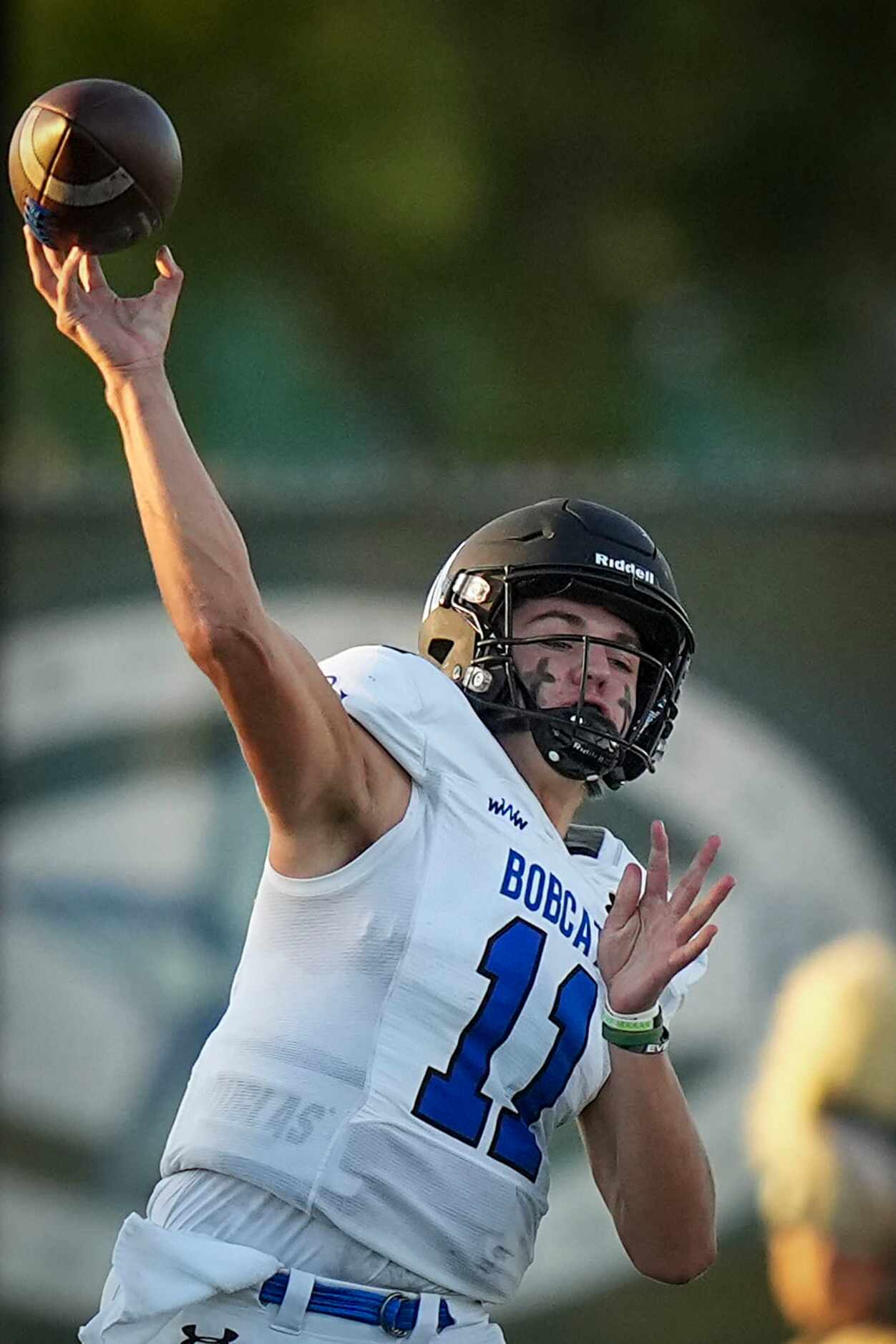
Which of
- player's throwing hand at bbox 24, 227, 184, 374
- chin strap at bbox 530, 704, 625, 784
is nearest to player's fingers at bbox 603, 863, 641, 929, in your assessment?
chin strap at bbox 530, 704, 625, 784

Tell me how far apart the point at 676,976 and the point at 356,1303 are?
835mm

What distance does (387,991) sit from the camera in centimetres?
325

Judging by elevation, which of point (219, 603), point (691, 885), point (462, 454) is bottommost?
point (691, 885)

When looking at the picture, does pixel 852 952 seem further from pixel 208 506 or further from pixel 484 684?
pixel 208 506

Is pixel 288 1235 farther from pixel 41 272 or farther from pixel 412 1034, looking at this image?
pixel 41 272

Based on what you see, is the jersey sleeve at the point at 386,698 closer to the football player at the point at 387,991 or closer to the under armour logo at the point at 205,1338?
the football player at the point at 387,991

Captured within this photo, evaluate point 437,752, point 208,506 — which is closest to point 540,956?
point 437,752

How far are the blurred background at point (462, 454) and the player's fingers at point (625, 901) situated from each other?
2.91m

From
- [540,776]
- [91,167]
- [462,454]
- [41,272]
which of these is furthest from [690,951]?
[462,454]

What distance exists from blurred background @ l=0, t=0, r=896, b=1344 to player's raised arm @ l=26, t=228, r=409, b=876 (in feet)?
10.6

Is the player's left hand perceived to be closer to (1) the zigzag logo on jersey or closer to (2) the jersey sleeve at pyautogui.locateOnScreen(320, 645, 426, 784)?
(1) the zigzag logo on jersey

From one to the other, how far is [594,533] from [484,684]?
1.19 ft

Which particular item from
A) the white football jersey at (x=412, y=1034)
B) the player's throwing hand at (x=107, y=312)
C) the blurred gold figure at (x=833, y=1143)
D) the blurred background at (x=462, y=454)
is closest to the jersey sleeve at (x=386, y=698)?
the white football jersey at (x=412, y=1034)

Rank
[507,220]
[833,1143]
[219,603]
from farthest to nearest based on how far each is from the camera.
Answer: [507,220], [833,1143], [219,603]
